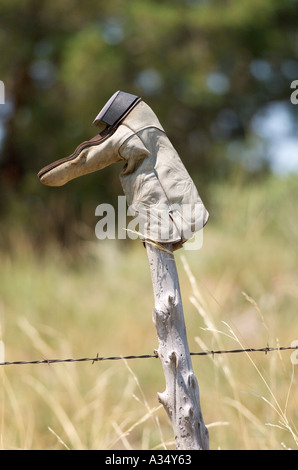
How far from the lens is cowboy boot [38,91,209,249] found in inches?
65.8

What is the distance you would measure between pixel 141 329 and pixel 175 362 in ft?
11.5

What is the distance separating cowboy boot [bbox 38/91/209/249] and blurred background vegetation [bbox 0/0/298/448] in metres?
3.04

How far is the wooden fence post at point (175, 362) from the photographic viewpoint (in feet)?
5.35

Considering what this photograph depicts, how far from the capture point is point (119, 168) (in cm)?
844

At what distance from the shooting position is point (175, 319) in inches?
64.7

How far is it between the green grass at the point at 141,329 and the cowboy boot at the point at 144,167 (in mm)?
1243

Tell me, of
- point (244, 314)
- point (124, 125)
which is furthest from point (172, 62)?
point (124, 125)

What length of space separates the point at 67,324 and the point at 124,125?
12.5 ft
